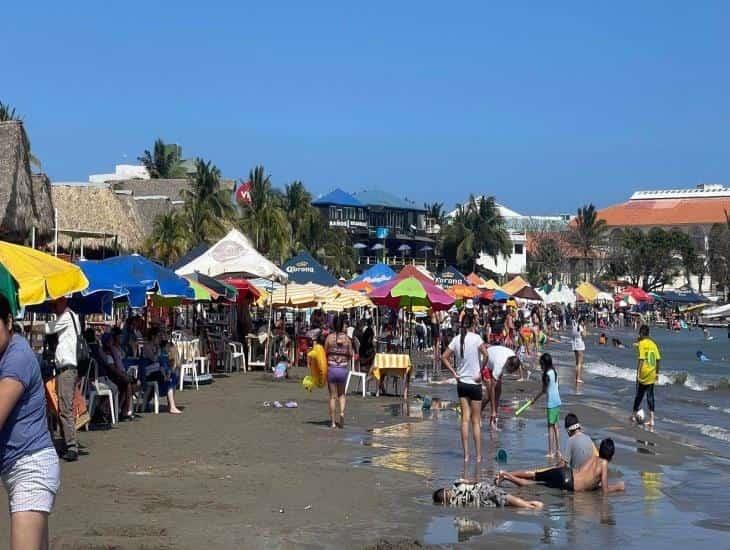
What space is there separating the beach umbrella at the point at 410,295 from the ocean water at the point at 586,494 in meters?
1.86

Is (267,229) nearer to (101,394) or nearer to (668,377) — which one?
(668,377)

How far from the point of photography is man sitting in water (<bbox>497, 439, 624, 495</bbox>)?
1045 cm

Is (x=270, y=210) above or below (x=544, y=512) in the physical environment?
above

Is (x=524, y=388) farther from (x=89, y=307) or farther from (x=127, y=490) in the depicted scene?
(x=127, y=490)

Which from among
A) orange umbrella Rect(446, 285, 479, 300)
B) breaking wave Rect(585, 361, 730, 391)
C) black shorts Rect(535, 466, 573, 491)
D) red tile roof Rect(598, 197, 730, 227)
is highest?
red tile roof Rect(598, 197, 730, 227)

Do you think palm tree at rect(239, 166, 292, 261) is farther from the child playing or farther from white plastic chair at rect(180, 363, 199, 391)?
the child playing

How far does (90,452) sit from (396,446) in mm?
3788

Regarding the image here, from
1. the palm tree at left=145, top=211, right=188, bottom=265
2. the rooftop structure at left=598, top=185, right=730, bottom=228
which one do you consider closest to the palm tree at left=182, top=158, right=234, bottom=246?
the palm tree at left=145, top=211, right=188, bottom=265

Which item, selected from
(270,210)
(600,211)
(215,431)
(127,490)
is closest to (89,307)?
(215,431)

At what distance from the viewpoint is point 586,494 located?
10.4 meters

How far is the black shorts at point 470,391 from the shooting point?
37.7ft

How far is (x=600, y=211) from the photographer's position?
160m

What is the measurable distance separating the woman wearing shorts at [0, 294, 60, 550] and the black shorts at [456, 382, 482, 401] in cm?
730

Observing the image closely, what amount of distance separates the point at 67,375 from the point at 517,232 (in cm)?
11114
